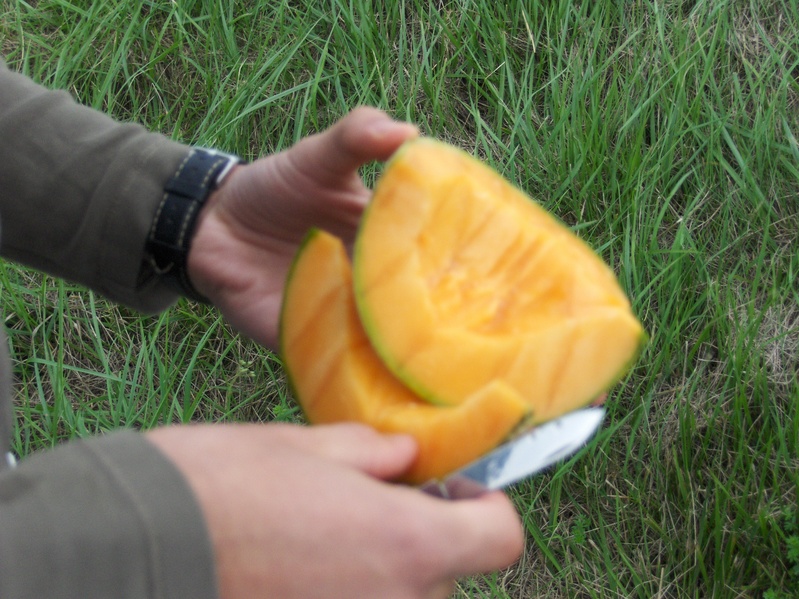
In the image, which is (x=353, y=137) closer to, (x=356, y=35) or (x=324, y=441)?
(x=324, y=441)

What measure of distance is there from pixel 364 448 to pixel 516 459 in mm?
141

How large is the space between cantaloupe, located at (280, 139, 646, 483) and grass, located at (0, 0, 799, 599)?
0.65m

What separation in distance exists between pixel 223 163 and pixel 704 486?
972 mm

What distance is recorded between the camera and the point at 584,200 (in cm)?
153

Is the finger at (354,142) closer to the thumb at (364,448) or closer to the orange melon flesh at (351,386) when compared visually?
the orange melon flesh at (351,386)

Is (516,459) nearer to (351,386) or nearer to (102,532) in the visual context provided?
(351,386)

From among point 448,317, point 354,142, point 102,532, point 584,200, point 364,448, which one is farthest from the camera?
point 584,200

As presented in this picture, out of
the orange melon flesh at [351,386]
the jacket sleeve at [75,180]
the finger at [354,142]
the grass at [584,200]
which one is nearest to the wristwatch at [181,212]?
the jacket sleeve at [75,180]

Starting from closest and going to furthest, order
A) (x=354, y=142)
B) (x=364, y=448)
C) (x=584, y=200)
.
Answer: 1. (x=364, y=448)
2. (x=354, y=142)
3. (x=584, y=200)

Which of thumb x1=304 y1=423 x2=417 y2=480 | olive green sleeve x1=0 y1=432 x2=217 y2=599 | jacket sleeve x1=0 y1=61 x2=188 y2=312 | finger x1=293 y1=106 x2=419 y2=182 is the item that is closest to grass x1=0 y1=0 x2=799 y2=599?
jacket sleeve x1=0 y1=61 x2=188 y2=312

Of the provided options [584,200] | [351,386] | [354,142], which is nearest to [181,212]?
[354,142]

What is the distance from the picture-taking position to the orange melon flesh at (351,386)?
0.65m

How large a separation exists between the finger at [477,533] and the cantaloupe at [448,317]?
0.04m

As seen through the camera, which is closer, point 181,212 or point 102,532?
point 102,532
